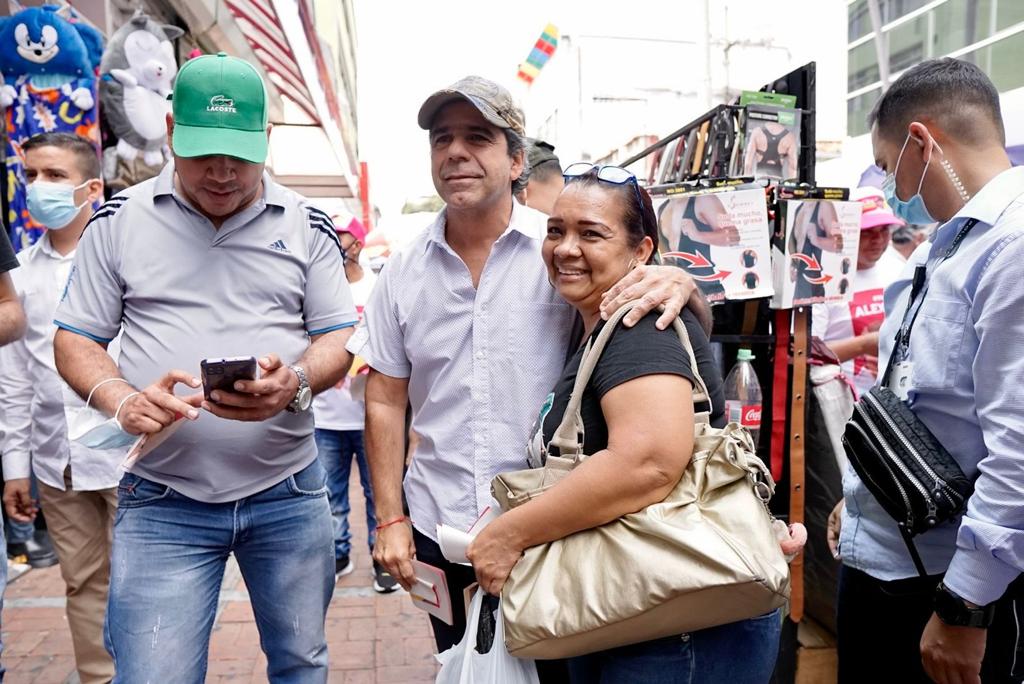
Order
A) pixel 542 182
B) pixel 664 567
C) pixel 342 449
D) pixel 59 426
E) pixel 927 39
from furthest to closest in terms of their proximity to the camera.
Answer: pixel 927 39, pixel 342 449, pixel 542 182, pixel 59 426, pixel 664 567

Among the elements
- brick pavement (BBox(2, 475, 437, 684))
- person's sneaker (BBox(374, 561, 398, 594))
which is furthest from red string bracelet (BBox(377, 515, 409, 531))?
person's sneaker (BBox(374, 561, 398, 594))

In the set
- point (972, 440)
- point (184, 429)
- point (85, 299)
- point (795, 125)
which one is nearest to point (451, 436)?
point (184, 429)

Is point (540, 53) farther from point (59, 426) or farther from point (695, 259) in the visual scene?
point (59, 426)

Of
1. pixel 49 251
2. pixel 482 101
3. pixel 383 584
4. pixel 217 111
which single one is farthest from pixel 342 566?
pixel 482 101

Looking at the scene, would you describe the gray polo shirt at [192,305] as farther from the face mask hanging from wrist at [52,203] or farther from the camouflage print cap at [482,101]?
the face mask hanging from wrist at [52,203]

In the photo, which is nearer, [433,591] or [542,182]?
[433,591]

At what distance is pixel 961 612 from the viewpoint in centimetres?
160

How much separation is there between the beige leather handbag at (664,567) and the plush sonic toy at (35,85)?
432 centimetres

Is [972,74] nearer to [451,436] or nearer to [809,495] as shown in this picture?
[451,436]

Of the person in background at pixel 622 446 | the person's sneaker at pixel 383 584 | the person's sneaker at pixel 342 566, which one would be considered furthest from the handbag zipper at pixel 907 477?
the person's sneaker at pixel 342 566

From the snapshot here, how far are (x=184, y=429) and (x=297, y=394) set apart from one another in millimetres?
310

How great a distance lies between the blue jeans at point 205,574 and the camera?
1.92 metres

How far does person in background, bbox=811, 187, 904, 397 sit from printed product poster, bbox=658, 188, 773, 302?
129 centimetres

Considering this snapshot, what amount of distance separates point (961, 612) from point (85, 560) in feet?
10.2
